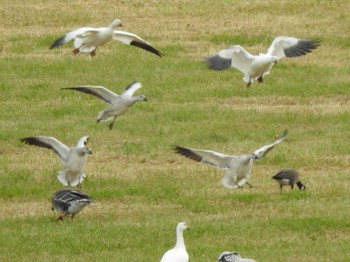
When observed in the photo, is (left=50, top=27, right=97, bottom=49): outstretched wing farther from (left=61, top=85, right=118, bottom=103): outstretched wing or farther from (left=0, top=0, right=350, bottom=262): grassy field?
(left=0, top=0, right=350, bottom=262): grassy field

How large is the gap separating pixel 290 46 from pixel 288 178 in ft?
12.6

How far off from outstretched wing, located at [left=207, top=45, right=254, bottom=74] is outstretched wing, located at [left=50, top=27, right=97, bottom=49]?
68.5 inches

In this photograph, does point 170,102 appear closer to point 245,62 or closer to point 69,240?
point 245,62

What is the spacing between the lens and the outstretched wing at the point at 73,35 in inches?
732

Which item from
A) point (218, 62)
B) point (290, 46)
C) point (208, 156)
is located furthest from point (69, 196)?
point (290, 46)

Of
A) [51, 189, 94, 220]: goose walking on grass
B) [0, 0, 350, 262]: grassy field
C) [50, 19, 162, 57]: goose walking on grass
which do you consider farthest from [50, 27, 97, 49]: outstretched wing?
[51, 189, 94, 220]: goose walking on grass

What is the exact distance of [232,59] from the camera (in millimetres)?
19891

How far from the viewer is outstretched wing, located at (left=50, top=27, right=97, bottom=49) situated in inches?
732

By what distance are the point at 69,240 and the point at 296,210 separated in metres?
2.81

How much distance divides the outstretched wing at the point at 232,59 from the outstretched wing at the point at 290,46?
365mm

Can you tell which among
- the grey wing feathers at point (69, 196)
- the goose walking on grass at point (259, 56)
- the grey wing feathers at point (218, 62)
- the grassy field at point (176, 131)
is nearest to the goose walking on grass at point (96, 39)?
the grey wing feathers at point (218, 62)

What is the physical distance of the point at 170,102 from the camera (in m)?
23.8

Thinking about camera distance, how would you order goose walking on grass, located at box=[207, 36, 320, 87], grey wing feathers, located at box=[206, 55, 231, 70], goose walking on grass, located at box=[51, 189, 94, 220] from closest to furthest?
goose walking on grass, located at box=[51, 189, 94, 220] → grey wing feathers, located at box=[206, 55, 231, 70] → goose walking on grass, located at box=[207, 36, 320, 87]

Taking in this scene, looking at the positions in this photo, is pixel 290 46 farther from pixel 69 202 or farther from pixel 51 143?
pixel 69 202
